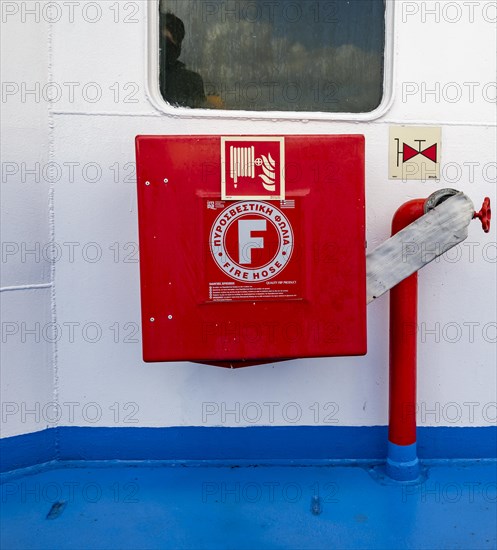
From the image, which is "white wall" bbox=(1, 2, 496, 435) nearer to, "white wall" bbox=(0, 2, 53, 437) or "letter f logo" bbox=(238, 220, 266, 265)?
Answer: "white wall" bbox=(0, 2, 53, 437)

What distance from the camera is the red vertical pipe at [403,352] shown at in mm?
1680

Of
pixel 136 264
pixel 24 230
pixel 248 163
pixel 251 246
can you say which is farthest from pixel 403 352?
pixel 24 230

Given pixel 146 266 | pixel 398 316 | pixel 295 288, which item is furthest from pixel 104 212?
pixel 398 316

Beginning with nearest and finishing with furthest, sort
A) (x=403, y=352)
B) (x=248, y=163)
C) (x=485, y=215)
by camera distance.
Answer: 1. (x=248, y=163)
2. (x=485, y=215)
3. (x=403, y=352)

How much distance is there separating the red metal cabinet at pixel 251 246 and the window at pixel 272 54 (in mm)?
365

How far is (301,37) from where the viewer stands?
1.74 meters

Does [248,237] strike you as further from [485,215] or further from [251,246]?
[485,215]

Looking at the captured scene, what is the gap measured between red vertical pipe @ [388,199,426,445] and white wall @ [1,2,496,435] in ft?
0.35

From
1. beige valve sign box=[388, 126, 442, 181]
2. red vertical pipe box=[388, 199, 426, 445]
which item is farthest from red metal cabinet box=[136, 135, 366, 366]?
beige valve sign box=[388, 126, 442, 181]

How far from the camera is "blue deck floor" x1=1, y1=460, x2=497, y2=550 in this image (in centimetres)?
150

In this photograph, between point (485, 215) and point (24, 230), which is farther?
point (24, 230)

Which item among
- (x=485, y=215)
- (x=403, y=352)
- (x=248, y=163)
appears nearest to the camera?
(x=248, y=163)

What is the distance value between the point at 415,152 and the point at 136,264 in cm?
98

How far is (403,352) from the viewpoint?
170 cm
